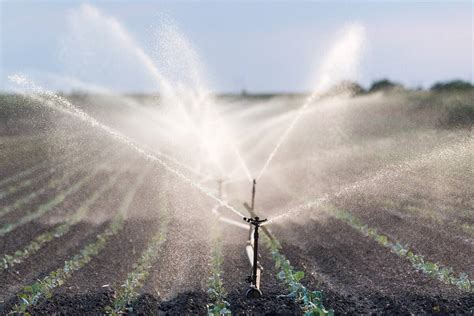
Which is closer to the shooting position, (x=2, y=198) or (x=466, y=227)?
(x=466, y=227)

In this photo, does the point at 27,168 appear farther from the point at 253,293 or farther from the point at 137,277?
the point at 253,293

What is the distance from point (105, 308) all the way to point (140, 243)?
528cm

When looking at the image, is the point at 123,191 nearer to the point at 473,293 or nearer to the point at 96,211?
the point at 96,211

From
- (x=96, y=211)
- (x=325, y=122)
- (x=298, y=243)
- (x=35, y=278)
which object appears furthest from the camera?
(x=325, y=122)

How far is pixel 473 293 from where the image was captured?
35.6 ft

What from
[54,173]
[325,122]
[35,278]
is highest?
[325,122]

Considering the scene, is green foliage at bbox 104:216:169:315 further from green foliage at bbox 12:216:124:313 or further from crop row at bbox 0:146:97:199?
crop row at bbox 0:146:97:199

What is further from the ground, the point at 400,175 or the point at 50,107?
the point at 50,107

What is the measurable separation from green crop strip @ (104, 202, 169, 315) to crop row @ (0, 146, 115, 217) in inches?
277

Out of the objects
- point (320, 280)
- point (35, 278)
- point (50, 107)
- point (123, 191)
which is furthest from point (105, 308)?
point (50, 107)

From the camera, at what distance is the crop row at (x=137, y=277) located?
10578 mm

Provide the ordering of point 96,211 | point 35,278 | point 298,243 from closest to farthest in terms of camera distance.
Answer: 1. point 35,278
2. point 298,243
3. point 96,211

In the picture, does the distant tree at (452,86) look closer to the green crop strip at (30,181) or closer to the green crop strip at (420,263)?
the green crop strip at (30,181)

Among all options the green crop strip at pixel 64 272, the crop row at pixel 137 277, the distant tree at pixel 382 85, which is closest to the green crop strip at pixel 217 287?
the crop row at pixel 137 277
